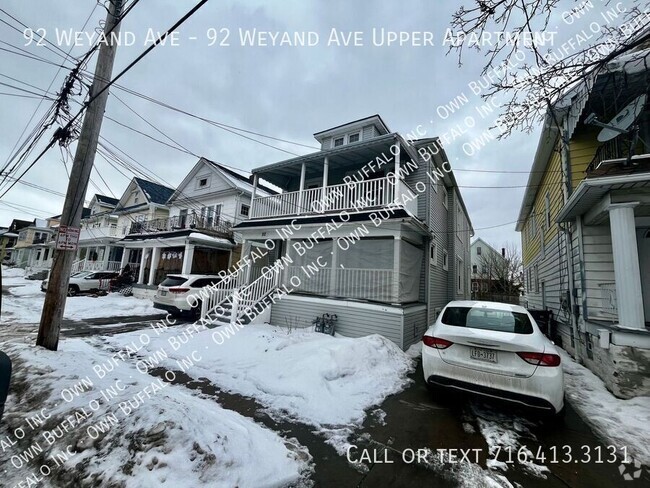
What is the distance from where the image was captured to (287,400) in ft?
14.1

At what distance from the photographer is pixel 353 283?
336 inches

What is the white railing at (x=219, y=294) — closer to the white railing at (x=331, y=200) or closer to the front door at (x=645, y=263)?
the white railing at (x=331, y=200)

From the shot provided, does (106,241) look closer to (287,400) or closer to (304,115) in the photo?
(304,115)

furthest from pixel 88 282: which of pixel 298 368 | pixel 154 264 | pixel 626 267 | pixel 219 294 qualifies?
pixel 626 267

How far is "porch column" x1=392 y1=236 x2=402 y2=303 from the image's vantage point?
7.69 m

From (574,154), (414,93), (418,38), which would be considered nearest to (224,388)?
(418,38)

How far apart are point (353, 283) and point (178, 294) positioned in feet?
21.8

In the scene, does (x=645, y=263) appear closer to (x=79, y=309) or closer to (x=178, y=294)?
(x=178, y=294)

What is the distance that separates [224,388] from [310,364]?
1.60m

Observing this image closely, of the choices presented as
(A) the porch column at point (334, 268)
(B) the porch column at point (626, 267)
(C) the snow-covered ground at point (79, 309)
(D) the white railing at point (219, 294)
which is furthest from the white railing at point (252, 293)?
(B) the porch column at point (626, 267)

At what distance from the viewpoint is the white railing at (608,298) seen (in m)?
5.62

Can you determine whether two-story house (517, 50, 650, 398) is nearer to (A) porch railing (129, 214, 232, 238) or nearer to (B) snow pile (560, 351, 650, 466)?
(B) snow pile (560, 351, 650, 466)

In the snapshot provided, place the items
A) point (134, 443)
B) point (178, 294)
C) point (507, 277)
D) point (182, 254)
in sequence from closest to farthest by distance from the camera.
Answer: point (134, 443) < point (178, 294) < point (182, 254) < point (507, 277)

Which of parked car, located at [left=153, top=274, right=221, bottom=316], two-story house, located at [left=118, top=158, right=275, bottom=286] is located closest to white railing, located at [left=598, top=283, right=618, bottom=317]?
parked car, located at [left=153, top=274, right=221, bottom=316]
